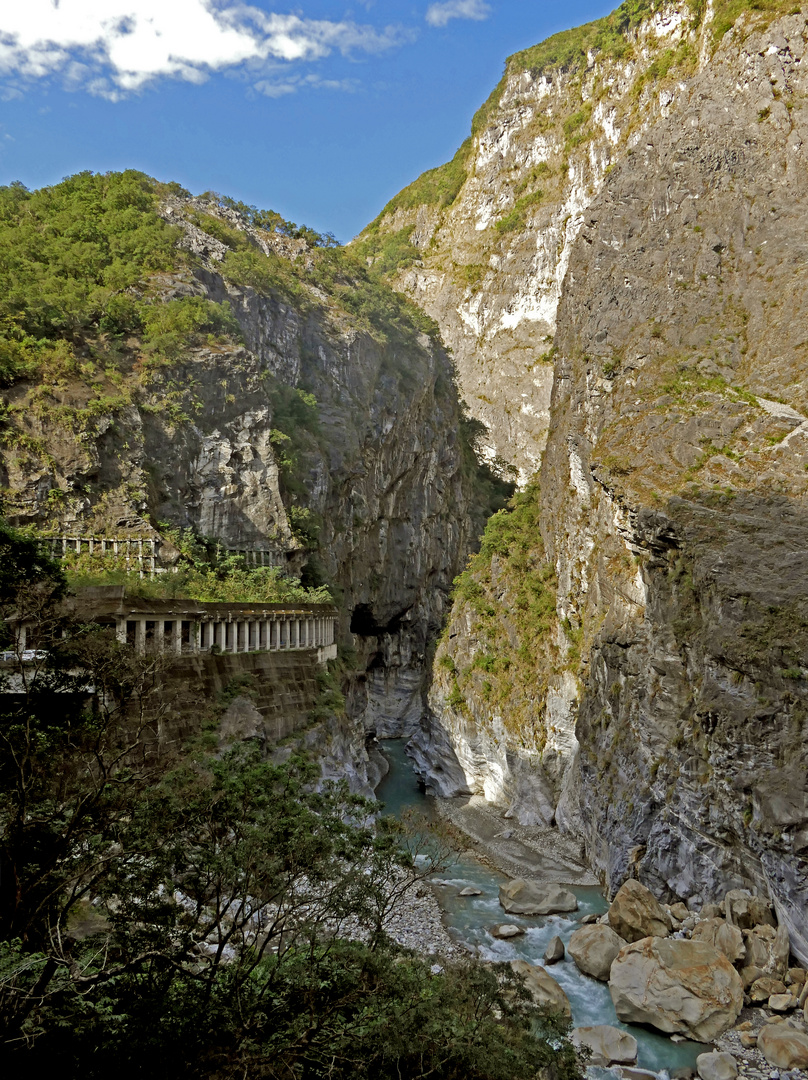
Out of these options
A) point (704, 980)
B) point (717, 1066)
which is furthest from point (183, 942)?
point (704, 980)

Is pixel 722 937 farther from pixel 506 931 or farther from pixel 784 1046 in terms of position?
pixel 506 931

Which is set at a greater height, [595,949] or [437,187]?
[437,187]

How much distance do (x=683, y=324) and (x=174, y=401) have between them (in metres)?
29.9

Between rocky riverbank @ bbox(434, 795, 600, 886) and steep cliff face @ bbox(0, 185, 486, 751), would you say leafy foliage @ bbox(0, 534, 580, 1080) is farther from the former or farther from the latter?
steep cliff face @ bbox(0, 185, 486, 751)

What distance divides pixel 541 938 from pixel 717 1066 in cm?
920

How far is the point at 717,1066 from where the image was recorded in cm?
1906

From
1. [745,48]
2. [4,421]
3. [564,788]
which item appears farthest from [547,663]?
[745,48]

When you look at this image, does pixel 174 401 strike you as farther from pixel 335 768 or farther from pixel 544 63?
pixel 544 63

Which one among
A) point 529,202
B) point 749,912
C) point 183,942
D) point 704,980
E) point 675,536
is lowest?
point 704,980

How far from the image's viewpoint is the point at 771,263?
42.8m

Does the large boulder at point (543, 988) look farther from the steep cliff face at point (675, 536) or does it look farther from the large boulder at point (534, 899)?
the steep cliff face at point (675, 536)

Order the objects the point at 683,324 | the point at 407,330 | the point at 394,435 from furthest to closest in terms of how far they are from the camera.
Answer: the point at 407,330 < the point at 394,435 < the point at 683,324

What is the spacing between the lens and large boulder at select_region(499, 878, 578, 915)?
29.8m

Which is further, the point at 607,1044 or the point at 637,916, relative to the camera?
the point at 637,916
